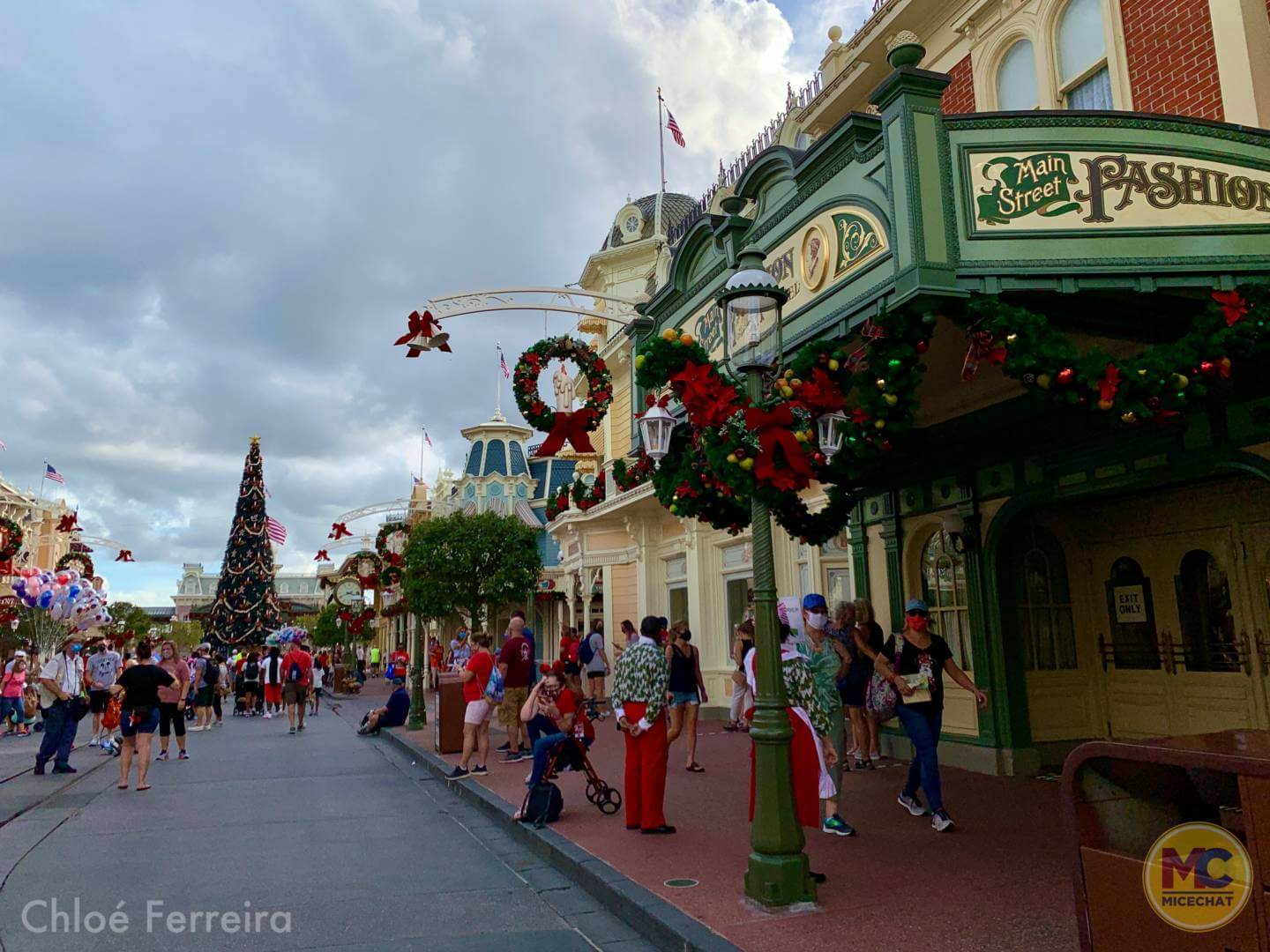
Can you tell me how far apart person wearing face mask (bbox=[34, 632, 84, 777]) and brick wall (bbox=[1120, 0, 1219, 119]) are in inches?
595

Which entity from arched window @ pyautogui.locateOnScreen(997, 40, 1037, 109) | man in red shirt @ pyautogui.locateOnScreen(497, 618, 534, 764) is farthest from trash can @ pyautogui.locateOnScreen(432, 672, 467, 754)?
arched window @ pyautogui.locateOnScreen(997, 40, 1037, 109)

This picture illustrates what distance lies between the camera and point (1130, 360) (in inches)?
211

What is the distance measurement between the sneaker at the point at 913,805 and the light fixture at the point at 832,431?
3318 millimetres

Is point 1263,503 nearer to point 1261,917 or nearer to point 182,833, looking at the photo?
point 1261,917

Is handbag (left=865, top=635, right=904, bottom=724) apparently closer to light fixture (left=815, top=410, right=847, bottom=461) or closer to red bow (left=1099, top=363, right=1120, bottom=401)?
light fixture (left=815, top=410, right=847, bottom=461)

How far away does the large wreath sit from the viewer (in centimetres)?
923

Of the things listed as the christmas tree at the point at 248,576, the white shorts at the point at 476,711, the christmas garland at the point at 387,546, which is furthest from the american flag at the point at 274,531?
the white shorts at the point at 476,711

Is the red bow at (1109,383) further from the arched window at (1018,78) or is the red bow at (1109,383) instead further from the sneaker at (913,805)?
the arched window at (1018,78)

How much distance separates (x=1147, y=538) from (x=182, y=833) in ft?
32.3

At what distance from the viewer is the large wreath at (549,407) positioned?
923 cm

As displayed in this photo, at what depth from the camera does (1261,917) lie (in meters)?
2.72

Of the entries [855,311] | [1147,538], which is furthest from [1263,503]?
[855,311]

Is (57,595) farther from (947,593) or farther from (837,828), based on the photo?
(837,828)

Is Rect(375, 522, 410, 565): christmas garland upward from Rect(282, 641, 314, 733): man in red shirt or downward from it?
upward
